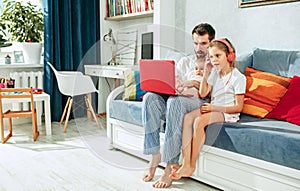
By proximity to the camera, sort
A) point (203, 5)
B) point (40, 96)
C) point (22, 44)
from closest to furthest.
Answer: point (203, 5) < point (40, 96) < point (22, 44)

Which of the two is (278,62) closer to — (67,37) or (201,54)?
(201,54)

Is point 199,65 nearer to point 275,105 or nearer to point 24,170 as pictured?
point 275,105

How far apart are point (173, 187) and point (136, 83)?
93 cm

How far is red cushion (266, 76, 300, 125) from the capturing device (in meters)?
1.98

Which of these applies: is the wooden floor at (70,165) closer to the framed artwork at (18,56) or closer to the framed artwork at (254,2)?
the framed artwork at (18,56)

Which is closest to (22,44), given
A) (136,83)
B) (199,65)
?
(136,83)

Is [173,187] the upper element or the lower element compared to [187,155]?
lower

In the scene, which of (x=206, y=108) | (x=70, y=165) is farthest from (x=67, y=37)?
(x=206, y=108)

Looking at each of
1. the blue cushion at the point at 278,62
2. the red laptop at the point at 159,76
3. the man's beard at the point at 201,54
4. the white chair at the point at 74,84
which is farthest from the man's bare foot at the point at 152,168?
the white chair at the point at 74,84

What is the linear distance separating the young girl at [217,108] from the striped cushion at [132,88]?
0.73 metres

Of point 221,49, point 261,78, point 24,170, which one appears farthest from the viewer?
point 24,170

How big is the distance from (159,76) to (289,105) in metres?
0.82

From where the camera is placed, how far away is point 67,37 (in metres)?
3.93

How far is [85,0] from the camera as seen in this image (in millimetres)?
4074
